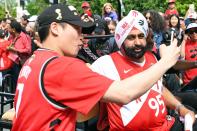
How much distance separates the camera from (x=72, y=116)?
94.3 inches

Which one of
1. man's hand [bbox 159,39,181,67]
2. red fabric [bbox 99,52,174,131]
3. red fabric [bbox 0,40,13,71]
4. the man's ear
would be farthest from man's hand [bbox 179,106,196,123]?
red fabric [bbox 0,40,13,71]

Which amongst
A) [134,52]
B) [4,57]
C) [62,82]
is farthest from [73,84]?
[4,57]

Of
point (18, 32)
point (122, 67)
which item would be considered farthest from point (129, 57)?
point (18, 32)

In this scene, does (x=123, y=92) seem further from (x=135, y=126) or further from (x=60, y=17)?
(x=135, y=126)

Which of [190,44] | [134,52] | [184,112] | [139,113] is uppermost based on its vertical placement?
[134,52]

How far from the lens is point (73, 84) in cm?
223

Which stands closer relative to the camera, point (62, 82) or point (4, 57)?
point (62, 82)

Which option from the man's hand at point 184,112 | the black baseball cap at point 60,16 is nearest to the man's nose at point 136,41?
the man's hand at point 184,112

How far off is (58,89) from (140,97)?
112cm

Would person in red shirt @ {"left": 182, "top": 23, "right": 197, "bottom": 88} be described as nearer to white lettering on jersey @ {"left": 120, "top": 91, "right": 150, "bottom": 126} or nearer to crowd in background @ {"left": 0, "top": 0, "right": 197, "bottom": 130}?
crowd in background @ {"left": 0, "top": 0, "right": 197, "bottom": 130}

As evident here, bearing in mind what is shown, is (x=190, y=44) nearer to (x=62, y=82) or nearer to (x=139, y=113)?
(x=139, y=113)

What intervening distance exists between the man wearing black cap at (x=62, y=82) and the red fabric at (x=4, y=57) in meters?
6.87

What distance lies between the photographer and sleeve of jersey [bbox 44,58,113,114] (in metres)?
2.22

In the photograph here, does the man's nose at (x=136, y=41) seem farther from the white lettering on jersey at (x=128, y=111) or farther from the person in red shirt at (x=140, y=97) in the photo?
the white lettering on jersey at (x=128, y=111)
